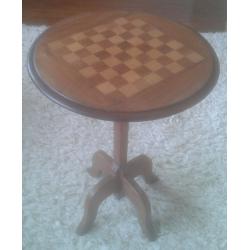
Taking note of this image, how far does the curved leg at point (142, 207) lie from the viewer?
4.29ft

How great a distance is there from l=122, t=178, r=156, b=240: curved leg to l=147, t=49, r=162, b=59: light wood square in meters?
0.51

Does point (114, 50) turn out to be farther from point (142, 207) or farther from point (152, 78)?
point (142, 207)

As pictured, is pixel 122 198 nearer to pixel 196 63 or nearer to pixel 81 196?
pixel 81 196

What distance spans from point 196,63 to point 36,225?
0.88 meters

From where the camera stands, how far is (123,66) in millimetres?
1081

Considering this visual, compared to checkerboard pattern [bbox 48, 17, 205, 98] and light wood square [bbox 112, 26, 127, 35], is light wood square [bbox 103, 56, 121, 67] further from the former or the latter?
light wood square [bbox 112, 26, 127, 35]

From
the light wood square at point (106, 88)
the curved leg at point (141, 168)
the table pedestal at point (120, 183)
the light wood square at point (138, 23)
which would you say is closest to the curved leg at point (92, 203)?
the table pedestal at point (120, 183)

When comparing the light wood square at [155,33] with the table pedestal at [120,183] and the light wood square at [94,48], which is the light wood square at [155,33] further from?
the table pedestal at [120,183]

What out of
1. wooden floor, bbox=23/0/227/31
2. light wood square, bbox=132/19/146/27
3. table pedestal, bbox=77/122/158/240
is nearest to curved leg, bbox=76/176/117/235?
table pedestal, bbox=77/122/158/240

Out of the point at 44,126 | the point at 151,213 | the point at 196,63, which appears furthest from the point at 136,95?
the point at 44,126

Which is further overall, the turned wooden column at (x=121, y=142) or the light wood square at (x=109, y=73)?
the turned wooden column at (x=121, y=142)

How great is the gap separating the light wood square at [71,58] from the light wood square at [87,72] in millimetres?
63

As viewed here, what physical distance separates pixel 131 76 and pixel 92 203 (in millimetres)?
550

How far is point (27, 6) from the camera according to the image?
9.55 feet
